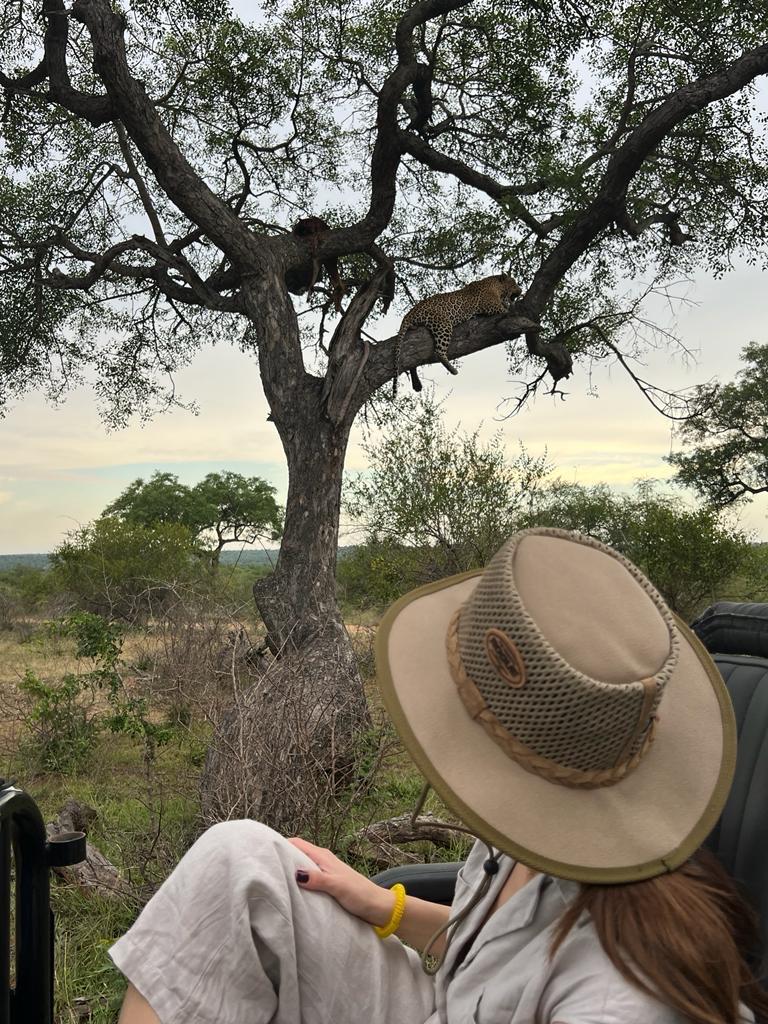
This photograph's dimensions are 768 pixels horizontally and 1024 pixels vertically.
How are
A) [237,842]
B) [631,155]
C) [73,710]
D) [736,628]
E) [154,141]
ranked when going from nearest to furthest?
[237,842], [736,628], [73,710], [154,141], [631,155]

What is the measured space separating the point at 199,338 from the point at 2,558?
69.1ft

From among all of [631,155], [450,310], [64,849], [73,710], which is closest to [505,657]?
[64,849]

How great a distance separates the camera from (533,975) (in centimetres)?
119

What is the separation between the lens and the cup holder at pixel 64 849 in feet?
5.55

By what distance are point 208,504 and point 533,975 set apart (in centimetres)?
2528

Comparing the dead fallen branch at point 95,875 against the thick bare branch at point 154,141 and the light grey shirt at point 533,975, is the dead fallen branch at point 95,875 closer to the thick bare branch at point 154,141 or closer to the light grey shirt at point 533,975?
the light grey shirt at point 533,975

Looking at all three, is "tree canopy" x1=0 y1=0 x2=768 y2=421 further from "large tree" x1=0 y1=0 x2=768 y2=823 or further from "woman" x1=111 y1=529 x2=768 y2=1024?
"woman" x1=111 y1=529 x2=768 y2=1024

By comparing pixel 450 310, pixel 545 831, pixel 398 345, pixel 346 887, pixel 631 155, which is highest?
pixel 631 155

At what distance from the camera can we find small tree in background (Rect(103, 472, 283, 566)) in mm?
25531

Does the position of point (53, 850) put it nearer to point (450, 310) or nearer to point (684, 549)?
point (450, 310)

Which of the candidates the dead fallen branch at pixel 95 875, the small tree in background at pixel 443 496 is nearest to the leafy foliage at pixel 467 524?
the small tree in background at pixel 443 496

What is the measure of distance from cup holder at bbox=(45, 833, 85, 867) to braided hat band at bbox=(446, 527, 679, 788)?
936 millimetres

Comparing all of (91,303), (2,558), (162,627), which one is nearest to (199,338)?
(91,303)

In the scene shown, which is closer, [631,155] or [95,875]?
[95,875]
